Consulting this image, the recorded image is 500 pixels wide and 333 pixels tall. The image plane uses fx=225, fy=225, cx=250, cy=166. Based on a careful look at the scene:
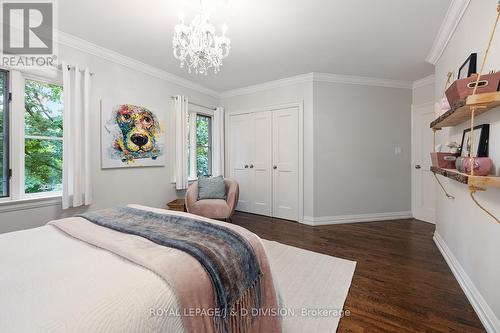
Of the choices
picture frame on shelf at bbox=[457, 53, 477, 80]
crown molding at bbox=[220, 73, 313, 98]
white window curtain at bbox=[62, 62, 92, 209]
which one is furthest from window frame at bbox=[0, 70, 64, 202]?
picture frame on shelf at bbox=[457, 53, 477, 80]

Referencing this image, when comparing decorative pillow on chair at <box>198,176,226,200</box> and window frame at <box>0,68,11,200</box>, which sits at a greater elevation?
window frame at <box>0,68,11,200</box>

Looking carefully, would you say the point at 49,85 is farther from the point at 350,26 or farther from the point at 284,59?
the point at 350,26

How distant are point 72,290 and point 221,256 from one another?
0.56 meters

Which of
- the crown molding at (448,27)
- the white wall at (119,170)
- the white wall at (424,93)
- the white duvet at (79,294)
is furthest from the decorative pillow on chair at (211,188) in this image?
the white wall at (424,93)

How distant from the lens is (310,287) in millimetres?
1903

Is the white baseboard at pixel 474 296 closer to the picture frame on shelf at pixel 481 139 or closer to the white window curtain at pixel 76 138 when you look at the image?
the picture frame on shelf at pixel 481 139

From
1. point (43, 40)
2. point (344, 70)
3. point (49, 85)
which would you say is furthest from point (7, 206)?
point (344, 70)

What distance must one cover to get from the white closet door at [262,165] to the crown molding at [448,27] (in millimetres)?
2377

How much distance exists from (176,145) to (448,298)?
141 inches

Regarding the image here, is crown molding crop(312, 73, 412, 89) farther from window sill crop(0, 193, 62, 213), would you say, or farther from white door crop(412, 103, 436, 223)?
window sill crop(0, 193, 62, 213)

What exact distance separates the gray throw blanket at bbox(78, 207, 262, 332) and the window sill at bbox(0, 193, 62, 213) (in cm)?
141

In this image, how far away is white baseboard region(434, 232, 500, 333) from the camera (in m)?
1.41

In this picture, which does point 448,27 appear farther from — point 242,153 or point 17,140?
point 17,140

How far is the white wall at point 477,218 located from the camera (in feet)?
4.61
